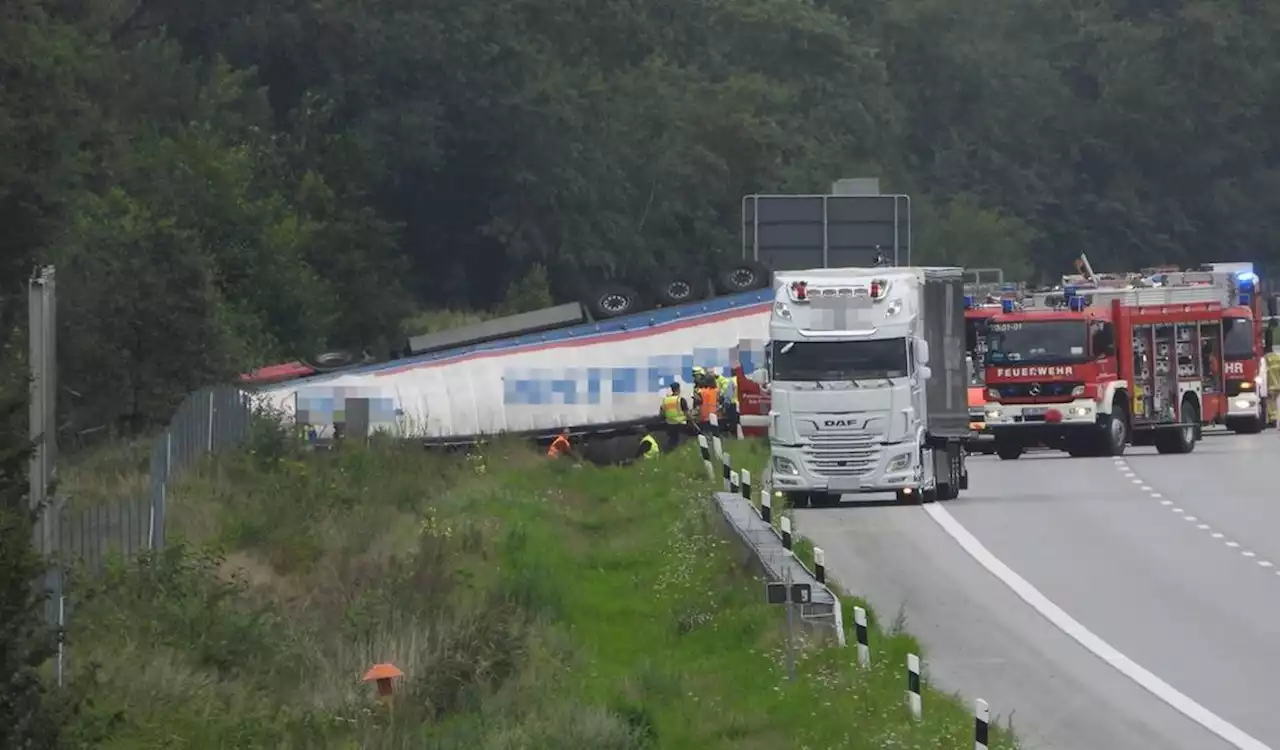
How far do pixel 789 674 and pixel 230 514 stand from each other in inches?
503

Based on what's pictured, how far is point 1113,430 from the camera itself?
44281 mm

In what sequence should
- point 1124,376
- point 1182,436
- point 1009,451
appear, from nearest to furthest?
point 1124,376 < point 1009,451 < point 1182,436

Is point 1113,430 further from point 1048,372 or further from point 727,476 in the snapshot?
point 727,476

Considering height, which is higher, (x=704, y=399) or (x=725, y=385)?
(x=725, y=385)

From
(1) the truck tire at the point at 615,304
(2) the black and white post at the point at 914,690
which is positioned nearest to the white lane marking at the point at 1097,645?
(2) the black and white post at the point at 914,690

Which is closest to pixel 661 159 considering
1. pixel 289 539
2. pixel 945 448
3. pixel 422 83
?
pixel 422 83

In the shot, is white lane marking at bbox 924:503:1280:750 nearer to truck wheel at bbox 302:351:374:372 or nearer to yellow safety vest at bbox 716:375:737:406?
yellow safety vest at bbox 716:375:737:406

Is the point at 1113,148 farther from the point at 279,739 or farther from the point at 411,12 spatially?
the point at 279,739

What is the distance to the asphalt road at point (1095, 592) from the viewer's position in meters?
18.6

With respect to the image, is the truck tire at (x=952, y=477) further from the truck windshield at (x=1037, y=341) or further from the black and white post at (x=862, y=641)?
the black and white post at (x=862, y=641)

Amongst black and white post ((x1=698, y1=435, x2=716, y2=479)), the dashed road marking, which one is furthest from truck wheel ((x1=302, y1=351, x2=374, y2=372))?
the dashed road marking

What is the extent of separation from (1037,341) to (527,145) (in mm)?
34521

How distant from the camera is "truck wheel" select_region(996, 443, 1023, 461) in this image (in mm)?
44906

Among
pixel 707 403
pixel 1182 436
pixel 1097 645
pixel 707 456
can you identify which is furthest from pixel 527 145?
pixel 1097 645
